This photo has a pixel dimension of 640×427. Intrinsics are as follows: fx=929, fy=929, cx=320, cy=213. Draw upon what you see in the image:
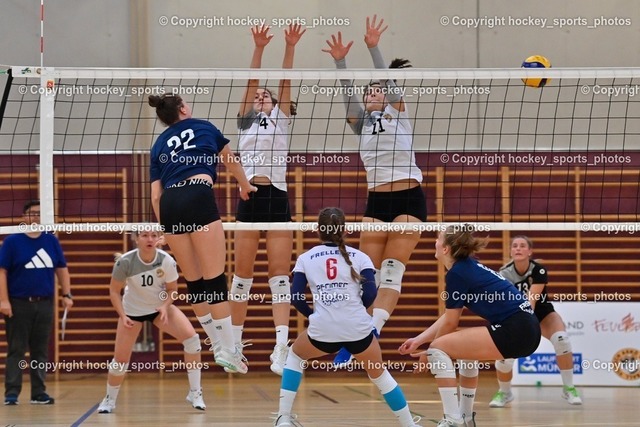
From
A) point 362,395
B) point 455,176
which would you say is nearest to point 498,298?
point 362,395

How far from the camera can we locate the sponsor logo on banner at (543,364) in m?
11.9

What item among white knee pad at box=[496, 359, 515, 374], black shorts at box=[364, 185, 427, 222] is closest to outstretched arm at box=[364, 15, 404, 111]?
black shorts at box=[364, 185, 427, 222]

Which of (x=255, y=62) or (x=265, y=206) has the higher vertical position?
(x=255, y=62)

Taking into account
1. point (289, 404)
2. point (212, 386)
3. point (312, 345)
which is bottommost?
point (212, 386)

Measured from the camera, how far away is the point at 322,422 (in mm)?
8094

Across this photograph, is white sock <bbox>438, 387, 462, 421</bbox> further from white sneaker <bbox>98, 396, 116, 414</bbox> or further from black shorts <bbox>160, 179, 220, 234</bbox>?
white sneaker <bbox>98, 396, 116, 414</bbox>

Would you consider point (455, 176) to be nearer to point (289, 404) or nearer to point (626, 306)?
point (626, 306)

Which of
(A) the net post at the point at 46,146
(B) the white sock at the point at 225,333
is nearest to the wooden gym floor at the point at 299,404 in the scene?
(B) the white sock at the point at 225,333

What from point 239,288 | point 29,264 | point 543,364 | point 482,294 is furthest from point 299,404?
point 482,294

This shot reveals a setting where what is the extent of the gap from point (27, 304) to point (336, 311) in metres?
4.85

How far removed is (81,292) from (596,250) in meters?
7.43

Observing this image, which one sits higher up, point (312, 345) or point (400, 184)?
point (400, 184)

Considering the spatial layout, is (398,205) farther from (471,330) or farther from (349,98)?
(471,330)

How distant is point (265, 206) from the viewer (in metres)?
7.97
